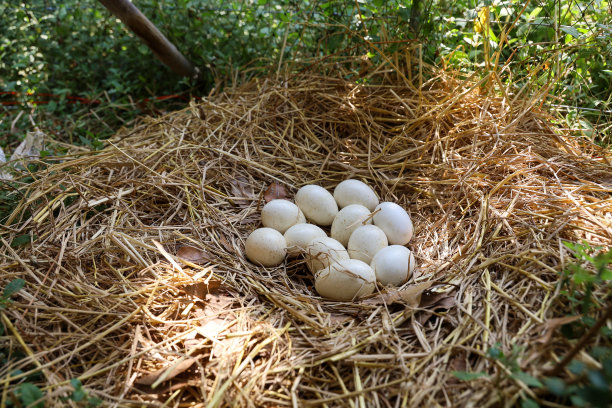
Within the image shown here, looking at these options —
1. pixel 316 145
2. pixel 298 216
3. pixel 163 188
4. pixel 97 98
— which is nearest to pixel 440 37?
pixel 316 145

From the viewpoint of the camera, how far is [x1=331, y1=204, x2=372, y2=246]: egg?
1877 mm

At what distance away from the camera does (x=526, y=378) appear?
3.38ft

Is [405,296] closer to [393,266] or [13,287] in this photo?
[393,266]

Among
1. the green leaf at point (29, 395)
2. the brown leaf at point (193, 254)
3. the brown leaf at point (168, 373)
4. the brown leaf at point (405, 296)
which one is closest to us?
the green leaf at point (29, 395)

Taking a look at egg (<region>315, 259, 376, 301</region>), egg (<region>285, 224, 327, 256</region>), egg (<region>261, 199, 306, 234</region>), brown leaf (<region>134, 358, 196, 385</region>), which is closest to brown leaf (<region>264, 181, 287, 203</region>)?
egg (<region>261, 199, 306, 234</region>)

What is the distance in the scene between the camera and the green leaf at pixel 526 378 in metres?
1.02

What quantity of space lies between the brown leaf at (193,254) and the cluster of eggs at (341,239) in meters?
0.17

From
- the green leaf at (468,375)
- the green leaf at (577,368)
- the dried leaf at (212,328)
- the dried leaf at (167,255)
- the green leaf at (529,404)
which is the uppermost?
the green leaf at (577,368)

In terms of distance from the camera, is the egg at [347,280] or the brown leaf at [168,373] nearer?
the brown leaf at [168,373]

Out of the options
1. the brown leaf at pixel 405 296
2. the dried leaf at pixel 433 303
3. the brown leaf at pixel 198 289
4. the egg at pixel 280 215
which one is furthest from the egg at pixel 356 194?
the brown leaf at pixel 198 289

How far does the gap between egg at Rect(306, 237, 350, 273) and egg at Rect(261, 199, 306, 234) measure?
15 centimetres

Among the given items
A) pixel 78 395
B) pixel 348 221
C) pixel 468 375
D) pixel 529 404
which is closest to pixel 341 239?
pixel 348 221

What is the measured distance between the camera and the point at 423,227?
6.40 ft

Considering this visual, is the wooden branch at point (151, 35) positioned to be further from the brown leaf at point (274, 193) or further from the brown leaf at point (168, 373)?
the brown leaf at point (168, 373)
